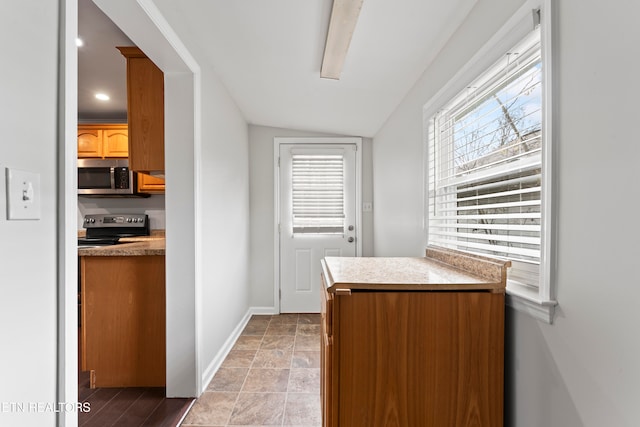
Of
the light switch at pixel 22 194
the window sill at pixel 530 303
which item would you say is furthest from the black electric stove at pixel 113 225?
the window sill at pixel 530 303

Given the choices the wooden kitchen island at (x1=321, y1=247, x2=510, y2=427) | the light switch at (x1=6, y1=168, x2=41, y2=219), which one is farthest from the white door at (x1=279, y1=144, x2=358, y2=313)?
the light switch at (x1=6, y1=168, x2=41, y2=219)

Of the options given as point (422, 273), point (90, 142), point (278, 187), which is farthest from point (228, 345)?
point (90, 142)

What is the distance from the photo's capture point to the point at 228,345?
2660 mm

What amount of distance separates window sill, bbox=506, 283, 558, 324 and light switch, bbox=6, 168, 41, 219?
4.76 feet

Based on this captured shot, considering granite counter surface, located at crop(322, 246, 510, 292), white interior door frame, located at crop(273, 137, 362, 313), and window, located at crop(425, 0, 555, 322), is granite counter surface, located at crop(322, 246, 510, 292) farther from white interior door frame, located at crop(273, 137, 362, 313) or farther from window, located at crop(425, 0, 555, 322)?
white interior door frame, located at crop(273, 137, 362, 313)

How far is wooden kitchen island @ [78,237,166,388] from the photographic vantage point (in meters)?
1.97

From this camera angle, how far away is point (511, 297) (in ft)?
3.58

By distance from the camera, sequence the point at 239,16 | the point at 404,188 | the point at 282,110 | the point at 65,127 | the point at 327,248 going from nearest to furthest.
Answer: the point at 65,127 < the point at 239,16 < the point at 404,188 < the point at 282,110 < the point at 327,248

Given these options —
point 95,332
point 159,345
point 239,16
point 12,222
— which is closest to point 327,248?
point 159,345

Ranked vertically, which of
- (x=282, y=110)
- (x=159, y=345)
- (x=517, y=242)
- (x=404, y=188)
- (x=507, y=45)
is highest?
(x=282, y=110)

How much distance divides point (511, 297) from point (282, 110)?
2629 millimetres

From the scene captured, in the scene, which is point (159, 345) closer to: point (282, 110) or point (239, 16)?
point (239, 16)

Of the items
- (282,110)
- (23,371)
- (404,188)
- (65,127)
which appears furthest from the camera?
(282,110)

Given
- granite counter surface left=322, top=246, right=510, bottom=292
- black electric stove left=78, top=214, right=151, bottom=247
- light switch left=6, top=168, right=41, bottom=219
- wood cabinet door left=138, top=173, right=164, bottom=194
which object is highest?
wood cabinet door left=138, top=173, right=164, bottom=194
